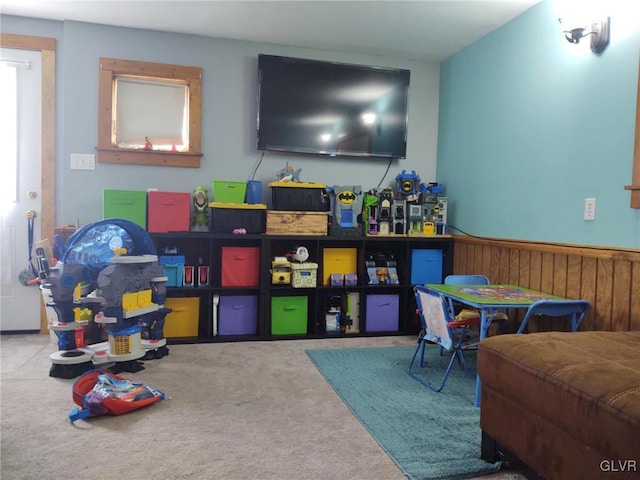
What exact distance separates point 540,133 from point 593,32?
65 centimetres

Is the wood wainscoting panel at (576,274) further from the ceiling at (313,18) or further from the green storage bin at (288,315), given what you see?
the ceiling at (313,18)

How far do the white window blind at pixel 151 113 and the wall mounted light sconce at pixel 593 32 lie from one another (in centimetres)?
284

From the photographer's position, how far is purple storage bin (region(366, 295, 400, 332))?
3748mm

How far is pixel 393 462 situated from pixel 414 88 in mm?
3385

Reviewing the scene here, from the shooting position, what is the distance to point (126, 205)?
10.8 feet

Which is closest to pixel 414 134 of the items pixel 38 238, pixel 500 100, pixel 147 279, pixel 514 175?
pixel 500 100

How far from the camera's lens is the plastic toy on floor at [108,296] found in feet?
8.56

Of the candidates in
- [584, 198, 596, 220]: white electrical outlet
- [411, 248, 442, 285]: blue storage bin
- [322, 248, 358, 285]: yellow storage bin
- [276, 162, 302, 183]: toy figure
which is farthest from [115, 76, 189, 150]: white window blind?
[584, 198, 596, 220]: white electrical outlet

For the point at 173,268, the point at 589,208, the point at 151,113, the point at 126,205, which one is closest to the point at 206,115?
the point at 151,113

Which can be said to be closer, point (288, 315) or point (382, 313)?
point (288, 315)

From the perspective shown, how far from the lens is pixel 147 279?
113 inches

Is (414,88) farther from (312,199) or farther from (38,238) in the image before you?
(38,238)

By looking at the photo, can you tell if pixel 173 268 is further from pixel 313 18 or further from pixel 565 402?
pixel 565 402

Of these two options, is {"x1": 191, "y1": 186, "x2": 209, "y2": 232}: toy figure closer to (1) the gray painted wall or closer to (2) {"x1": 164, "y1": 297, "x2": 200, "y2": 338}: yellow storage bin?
(1) the gray painted wall
